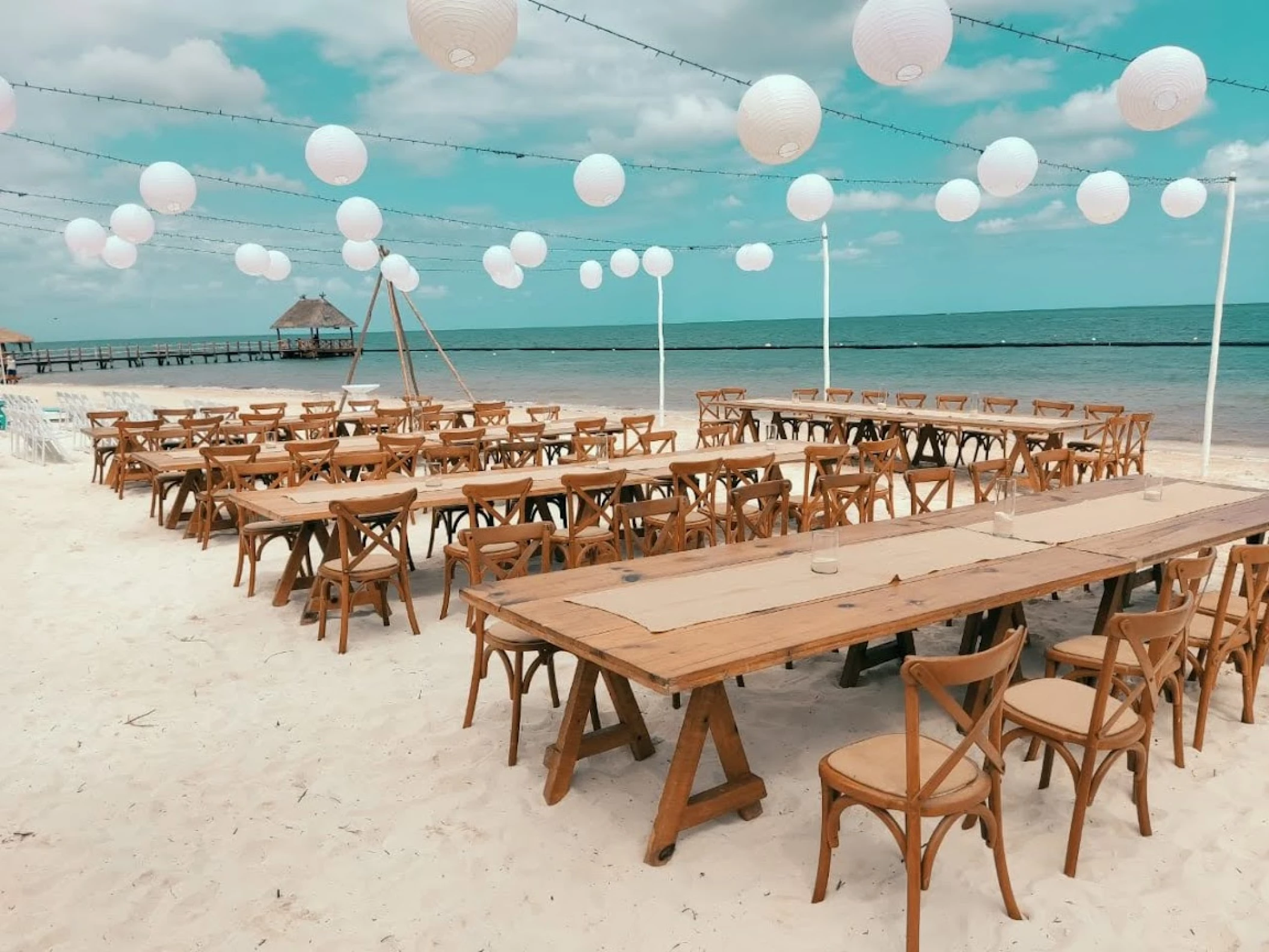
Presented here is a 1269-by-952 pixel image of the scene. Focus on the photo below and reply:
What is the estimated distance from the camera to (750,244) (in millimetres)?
12430

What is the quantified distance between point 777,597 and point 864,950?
103 cm

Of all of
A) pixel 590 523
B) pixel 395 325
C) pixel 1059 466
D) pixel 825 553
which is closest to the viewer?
pixel 825 553

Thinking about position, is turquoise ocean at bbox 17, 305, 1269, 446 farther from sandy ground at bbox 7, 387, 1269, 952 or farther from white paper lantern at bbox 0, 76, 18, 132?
white paper lantern at bbox 0, 76, 18, 132

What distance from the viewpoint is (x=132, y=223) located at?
31.0 feet

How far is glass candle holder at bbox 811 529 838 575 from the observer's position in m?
3.07

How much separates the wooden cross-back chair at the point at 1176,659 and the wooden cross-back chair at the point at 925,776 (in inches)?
33.4

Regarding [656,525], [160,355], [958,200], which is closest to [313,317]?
[160,355]

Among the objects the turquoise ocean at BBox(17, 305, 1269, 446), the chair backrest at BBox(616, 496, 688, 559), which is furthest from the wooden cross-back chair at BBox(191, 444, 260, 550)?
the turquoise ocean at BBox(17, 305, 1269, 446)

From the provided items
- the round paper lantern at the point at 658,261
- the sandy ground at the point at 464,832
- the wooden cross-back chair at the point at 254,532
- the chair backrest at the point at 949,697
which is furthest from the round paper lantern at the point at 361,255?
the chair backrest at the point at 949,697

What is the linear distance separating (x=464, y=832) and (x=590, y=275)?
1203 centimetres

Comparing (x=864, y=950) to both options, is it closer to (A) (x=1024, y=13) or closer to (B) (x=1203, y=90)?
(B) (x=1203, y=90)

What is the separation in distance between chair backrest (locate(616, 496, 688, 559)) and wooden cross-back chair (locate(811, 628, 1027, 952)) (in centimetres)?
184

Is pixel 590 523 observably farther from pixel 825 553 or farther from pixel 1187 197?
pixel 1187 197

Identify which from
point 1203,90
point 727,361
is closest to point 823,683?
point 1203,90
